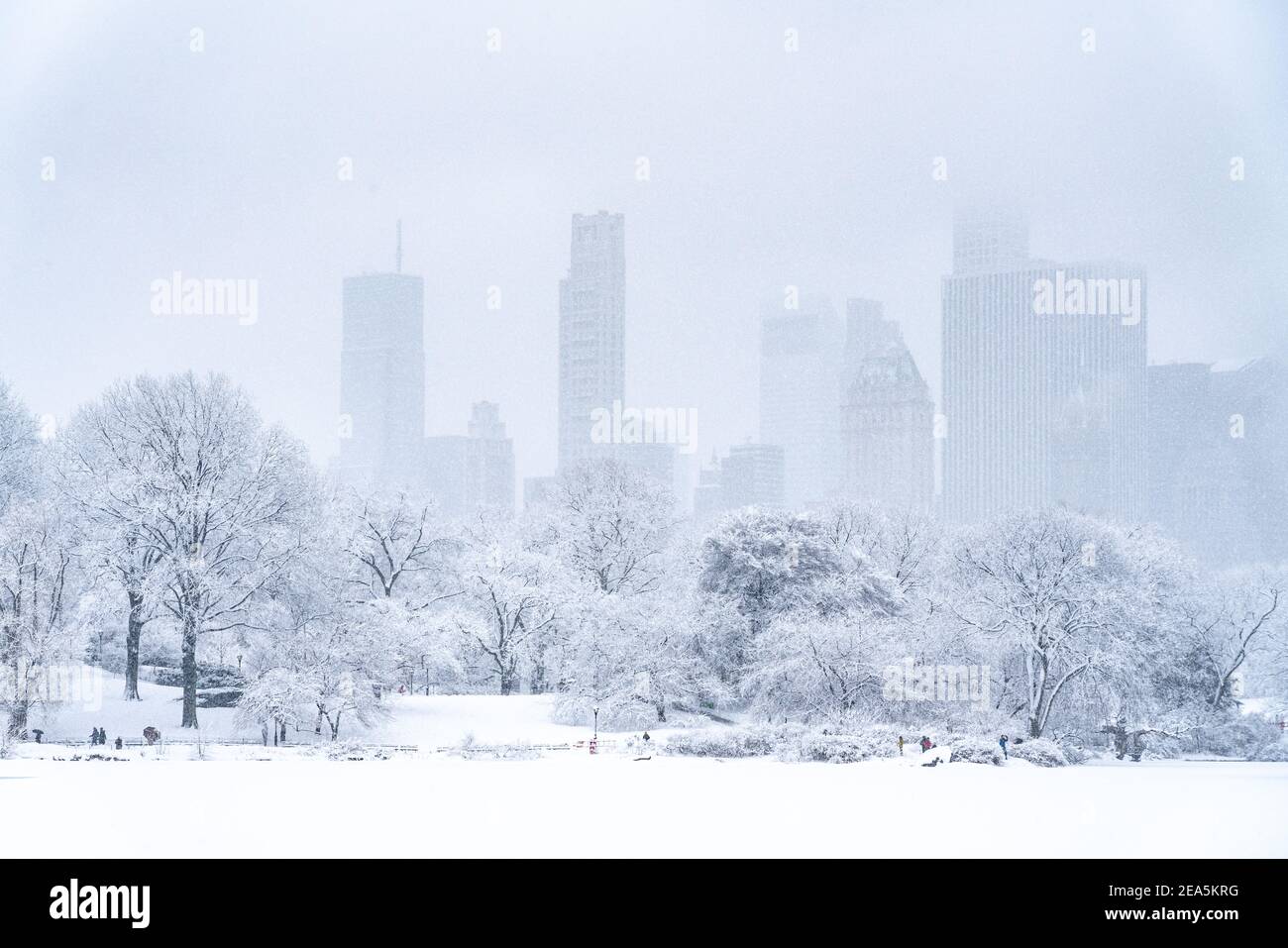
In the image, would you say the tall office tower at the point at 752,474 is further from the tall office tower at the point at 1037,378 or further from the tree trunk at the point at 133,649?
the tree trunk at the point at 133,649

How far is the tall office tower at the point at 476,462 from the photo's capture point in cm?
5003

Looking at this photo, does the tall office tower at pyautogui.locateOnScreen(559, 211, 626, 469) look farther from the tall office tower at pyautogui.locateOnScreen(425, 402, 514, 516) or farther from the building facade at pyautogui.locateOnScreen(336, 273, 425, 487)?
the building facade at pyautogui.locateOnScreen(336, 273, 425, 487)

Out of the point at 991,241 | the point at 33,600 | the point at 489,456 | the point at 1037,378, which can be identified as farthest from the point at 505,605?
the point at 1037,378

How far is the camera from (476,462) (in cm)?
5156

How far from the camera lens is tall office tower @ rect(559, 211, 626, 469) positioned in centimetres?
5347

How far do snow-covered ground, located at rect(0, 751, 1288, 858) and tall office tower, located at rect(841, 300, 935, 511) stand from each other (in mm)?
39262

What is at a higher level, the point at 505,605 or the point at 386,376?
the point at 386,376

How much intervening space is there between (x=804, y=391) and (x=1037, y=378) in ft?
50.6

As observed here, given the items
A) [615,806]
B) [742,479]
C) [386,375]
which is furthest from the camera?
[386,375]

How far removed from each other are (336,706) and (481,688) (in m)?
6.62

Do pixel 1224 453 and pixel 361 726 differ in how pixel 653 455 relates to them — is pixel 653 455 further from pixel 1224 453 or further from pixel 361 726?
pixel 361 726

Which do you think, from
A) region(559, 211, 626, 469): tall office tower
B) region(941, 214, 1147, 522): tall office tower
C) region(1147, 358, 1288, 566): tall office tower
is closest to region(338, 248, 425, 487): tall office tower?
region(559, 211, 626, 469): tall office tower
